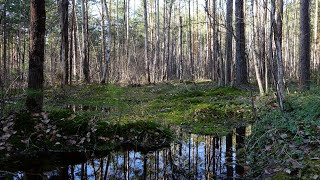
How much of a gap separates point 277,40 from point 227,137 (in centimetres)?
237

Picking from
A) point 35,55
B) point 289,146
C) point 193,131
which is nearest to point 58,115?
point 35,55

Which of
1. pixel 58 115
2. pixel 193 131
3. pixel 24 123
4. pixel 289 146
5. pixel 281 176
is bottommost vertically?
pixel 281 176

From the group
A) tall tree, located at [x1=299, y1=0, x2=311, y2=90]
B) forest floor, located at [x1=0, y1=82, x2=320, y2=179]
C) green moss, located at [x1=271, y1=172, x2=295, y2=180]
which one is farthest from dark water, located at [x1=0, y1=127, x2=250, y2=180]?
tall tree, located at [x1=299, y1=0, x2=311, y2=90]

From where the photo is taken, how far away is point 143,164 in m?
4.82

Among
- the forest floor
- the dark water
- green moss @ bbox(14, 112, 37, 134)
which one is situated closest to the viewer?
the forest floor

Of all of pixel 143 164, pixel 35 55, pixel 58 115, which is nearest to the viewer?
pixel 143 164

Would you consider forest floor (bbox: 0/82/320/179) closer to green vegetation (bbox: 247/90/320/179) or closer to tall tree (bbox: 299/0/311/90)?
green vegetation (bbox: 247/90/320/179)

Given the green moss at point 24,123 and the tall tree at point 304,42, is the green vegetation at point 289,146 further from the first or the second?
the tall tree at point 304,42

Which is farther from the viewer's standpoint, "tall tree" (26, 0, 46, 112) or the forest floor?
"tall tree" (26, 0, 46, 112)

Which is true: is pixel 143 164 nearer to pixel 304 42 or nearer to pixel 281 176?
pixel 281 176

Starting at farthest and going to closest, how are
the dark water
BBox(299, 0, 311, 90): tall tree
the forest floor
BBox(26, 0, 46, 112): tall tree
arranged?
1. BBox(299, 0, 311, 90): tall tree
2. BBox(26, 0, 46, 112): tall tree
3. the dark water
4. the forest floor

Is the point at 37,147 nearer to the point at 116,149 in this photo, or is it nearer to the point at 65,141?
the point at 65,141

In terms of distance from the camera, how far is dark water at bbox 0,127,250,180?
4.29 meters

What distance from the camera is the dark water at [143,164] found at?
4.29 m
